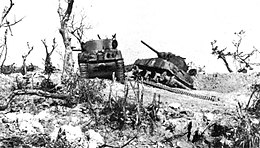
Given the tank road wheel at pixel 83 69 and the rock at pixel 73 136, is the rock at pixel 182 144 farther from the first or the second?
the tank road wheel at pixel 83 69

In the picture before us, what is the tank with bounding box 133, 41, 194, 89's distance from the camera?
19.6 meters

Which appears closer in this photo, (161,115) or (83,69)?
(161,115)

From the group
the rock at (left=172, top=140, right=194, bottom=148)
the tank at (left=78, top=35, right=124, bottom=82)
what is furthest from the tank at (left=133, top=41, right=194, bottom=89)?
the rock at (left=172, top=140, right=194, bottom=148)

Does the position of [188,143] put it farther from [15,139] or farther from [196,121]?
[15,139]

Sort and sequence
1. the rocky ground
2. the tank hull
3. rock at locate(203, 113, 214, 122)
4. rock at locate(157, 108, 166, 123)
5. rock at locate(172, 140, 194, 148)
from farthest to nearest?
the tank hull → rock at locate(203, 113, 214, 122) → rock at locate(157, 108, 166, 123) → rock at locate(172, 140, 194, 148) → the rocky ground

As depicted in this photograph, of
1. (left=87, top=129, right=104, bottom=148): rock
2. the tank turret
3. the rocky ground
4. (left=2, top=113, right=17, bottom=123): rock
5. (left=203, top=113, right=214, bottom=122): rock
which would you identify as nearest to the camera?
(left=87, top=129, right=104, bottom=148): rock

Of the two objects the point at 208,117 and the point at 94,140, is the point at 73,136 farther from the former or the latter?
the point at 208,117

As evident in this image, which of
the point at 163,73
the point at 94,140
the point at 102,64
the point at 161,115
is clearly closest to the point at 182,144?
the point at 161,115

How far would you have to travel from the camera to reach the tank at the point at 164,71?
19.6 m

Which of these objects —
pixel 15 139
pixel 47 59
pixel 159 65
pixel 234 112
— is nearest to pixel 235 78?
pixel 159 65

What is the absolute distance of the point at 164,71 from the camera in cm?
1977

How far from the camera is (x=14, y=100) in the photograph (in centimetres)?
915

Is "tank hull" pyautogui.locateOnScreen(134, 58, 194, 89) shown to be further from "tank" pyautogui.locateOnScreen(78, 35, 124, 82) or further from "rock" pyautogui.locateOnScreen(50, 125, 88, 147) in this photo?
"rock" pyautogui.locateOnScreen(50, 125, 88, 147)

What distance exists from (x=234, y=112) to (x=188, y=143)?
1.94m
